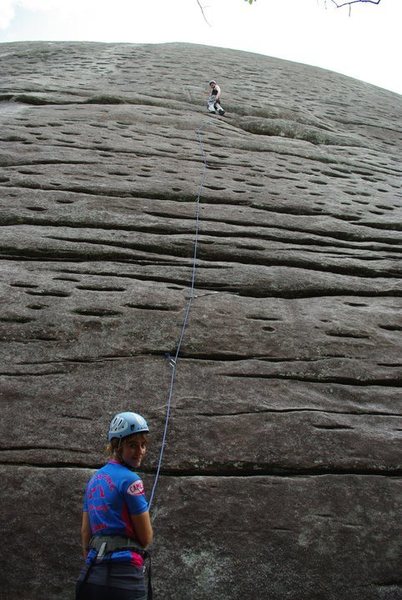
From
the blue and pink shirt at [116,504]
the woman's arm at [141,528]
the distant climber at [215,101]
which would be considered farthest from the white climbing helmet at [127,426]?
the distant climber at [215,101]

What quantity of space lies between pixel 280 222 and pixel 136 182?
204 cm

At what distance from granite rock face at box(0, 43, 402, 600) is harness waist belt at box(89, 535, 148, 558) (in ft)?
1.91

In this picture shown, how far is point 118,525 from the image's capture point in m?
2.49

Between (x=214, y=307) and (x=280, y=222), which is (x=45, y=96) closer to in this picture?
(x=280, y=222)

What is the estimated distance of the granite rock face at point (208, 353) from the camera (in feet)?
10.1

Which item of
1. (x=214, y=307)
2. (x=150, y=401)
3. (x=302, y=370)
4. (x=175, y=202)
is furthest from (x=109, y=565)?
(x=175, y=202)

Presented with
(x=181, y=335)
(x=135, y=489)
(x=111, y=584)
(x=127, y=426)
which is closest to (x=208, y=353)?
(x=181, y=335)

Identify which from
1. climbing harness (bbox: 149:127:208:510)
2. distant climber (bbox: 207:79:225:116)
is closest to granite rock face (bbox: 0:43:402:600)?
climbing harness (bbox: 149:127:208:510)

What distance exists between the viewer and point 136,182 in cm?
734

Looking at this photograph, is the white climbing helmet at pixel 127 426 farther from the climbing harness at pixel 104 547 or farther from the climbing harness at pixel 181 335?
the climbing harness at pixel 181 335

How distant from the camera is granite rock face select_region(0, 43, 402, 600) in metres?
3.07

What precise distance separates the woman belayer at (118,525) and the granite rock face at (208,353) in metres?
0.56

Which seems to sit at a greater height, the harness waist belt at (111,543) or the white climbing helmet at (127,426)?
the white climbing helmet at (127,426)

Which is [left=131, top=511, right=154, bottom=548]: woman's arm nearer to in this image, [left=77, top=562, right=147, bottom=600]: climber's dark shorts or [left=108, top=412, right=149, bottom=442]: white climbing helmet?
[left=77, top=562, right=147, bottom=600]: climber's dark shorts
